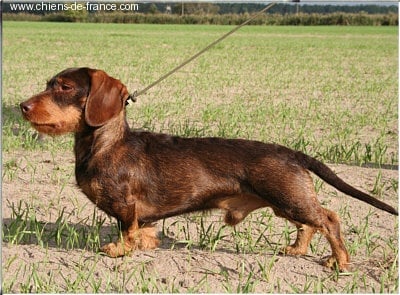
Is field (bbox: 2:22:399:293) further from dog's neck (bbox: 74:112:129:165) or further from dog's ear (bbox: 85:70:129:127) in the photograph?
dog's ear (bbox: 85:70:129:127)

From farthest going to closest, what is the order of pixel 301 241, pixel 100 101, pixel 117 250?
1. pixel 301 241
2. pixel 117 250
3. pixel 100 101

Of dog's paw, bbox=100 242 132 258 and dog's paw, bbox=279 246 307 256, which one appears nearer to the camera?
dog's paw, bbox=100 242 132 258

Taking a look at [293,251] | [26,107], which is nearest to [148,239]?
[293,251]

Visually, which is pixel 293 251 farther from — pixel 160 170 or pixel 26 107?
pixel 26 107

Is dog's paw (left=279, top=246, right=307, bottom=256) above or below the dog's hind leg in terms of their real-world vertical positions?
below

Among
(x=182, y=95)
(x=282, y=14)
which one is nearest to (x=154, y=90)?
(x=182, y=95)

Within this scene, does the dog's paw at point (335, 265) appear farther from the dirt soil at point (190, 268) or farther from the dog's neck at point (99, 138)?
the dog's neck at point (99, 138)

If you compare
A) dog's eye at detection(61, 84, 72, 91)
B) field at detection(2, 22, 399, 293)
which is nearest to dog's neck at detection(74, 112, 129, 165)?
dog's eye at detection(61, 84, 72, 91)

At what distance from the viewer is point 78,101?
425 centimetres

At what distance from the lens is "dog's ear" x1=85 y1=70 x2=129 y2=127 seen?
421cm

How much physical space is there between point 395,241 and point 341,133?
178 inches

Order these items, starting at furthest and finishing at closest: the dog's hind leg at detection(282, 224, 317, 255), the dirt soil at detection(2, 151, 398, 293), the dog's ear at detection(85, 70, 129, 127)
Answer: the dog's hind leg at detection(282, 224, 317, 255) → the dog's ear at detection(85, 70, 129, 127) → the dirt soil at detection(2, 151, 398, 293)

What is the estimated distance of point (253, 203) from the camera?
14.8 ft

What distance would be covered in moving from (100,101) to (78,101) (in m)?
0.15
